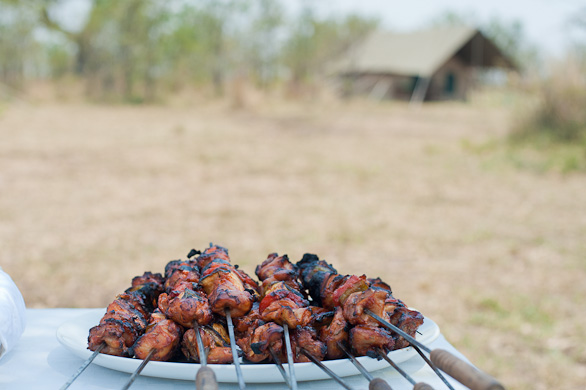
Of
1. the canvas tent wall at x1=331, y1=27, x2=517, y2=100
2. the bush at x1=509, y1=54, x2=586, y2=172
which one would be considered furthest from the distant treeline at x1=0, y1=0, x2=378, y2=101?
the bush at x1=509, y1=54, x2=586, y2=172

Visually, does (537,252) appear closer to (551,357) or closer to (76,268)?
(551,357)

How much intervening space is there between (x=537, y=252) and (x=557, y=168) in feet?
18.2

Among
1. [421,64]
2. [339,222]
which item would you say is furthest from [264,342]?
[421,64]

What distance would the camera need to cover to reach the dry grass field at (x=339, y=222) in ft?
15.1

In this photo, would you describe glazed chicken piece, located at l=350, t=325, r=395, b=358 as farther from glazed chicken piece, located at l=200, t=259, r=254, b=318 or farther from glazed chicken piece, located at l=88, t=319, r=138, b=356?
glazed chicken piece, located at l=88, t=319, r=138, b=356

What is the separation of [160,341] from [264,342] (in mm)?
232

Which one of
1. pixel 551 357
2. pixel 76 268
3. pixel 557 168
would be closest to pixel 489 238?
pixel 551 357

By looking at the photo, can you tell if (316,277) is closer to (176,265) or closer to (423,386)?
(176,265)

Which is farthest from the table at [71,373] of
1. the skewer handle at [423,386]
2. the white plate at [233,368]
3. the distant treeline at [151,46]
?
the distant treeline at [151,46]

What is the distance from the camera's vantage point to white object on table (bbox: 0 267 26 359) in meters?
1.32

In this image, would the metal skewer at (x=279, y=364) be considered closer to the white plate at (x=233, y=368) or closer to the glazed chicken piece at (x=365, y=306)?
the white plate at (x=233, y=368)

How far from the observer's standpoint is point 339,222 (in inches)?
289

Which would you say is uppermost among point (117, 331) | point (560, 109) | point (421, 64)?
point (421, 64)

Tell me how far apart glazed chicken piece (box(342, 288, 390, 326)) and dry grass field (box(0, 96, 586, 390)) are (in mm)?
2608
